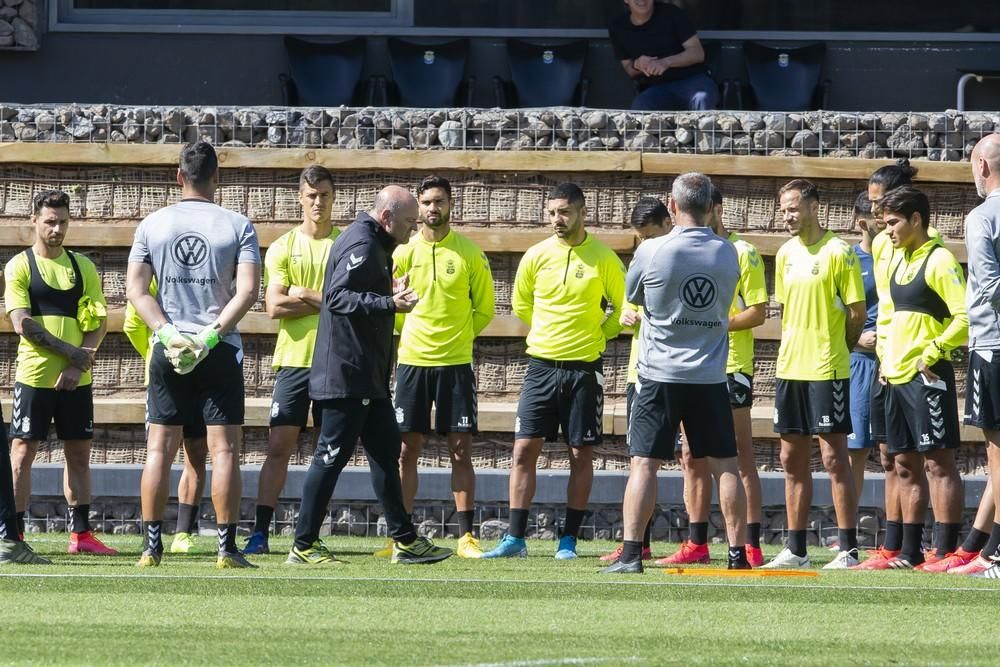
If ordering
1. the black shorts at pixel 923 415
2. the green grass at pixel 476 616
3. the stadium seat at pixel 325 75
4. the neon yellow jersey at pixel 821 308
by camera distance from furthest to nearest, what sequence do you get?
the stadium seat at pixel 325 75 → the neon yellow jersey at pixel 821 308 → the black shorts at pixel 923 415 → the green grass at pixel 476 616

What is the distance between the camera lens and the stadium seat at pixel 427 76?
51.5 feet

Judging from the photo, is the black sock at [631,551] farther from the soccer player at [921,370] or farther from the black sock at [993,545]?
the black sock at [993,545]

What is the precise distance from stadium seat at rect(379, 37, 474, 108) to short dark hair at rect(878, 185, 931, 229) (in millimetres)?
6602

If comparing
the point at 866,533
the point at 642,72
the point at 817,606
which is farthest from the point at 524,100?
the point at 817,606

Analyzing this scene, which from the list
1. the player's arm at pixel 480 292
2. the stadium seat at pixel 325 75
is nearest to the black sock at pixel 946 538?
the player's arm at pixel 480 292

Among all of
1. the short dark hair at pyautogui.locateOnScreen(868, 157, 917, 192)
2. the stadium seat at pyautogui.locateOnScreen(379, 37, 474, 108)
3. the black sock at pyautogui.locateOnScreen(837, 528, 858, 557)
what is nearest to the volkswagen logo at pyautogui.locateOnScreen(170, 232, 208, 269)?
the black sock at pyautogui.locateOnScreen(837, 528, 858, 557)

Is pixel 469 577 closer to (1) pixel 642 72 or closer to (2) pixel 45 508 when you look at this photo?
(2) pixel 45 508

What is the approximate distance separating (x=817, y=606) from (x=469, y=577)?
1.95m

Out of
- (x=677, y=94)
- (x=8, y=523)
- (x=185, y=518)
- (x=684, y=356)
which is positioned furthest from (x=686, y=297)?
(x=677, y=94)

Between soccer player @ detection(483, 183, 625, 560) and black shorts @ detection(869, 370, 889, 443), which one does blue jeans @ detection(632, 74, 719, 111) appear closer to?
soccer player @ detection(483, 183, 625, 560)

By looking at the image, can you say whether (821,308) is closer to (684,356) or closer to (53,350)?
(684,356)

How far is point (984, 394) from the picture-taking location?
8961 mm

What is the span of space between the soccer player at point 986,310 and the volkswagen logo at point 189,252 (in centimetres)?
401

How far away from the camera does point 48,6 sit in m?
16.6
